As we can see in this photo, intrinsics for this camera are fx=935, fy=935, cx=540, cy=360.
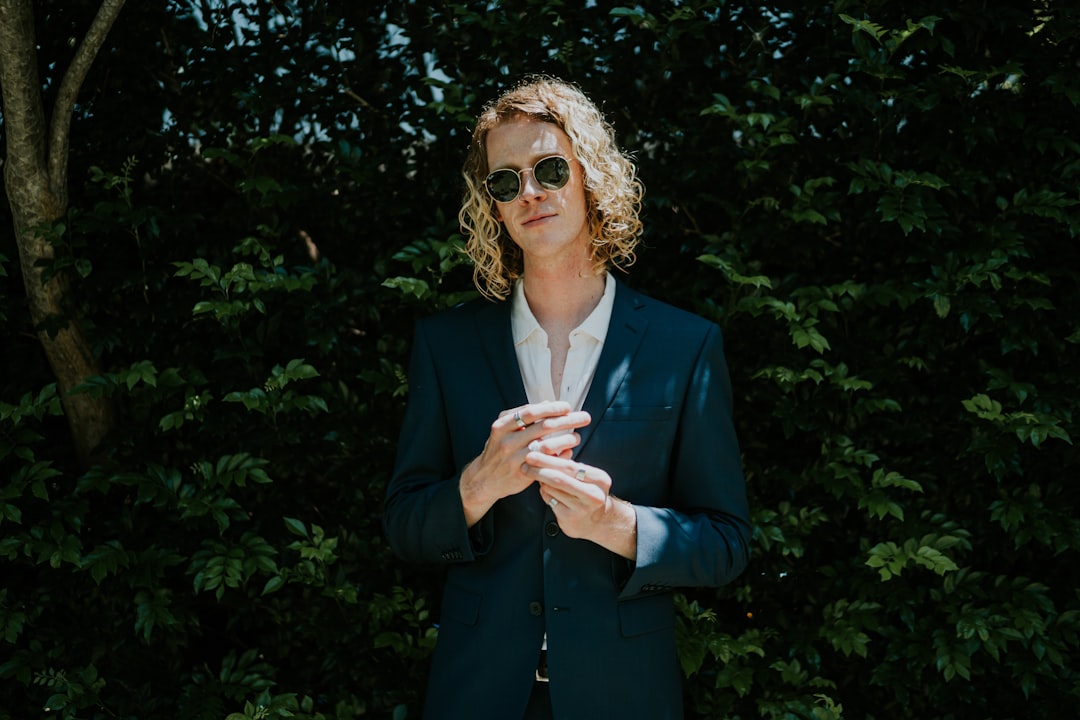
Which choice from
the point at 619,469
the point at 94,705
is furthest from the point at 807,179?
the point at 94,705

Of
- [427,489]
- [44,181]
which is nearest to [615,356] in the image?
[427,489]

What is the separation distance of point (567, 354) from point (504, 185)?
429mm

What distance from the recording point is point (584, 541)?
2.10 metres

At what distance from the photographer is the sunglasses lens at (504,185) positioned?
2199 millimetres

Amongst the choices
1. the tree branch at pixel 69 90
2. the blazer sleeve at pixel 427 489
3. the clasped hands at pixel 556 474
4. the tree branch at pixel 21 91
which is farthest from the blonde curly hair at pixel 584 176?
the tree branch at pixel 21 91

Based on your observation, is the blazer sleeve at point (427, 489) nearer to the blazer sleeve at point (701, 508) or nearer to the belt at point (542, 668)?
the belt at point (542, 668)

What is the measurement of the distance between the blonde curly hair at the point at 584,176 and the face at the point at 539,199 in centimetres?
3

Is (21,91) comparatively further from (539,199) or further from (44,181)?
(539,199)

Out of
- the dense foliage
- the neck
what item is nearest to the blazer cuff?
the neck

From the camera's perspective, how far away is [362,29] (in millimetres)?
3137

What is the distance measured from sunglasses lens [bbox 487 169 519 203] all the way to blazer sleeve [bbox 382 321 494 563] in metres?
0.39

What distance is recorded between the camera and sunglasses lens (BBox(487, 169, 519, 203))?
220 centimetres

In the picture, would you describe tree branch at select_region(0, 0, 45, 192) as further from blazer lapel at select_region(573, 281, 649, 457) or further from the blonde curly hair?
blazer lapel at select_region(573, 281, 649, 457)

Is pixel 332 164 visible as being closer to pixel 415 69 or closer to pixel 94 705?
pixel 415 69
